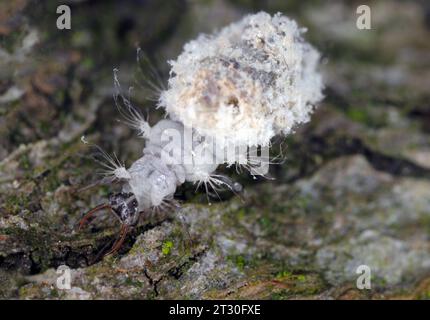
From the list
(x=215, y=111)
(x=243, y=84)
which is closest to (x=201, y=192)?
(x=215, y=111)

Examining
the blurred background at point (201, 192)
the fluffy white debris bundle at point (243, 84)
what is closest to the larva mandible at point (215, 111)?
the fluffy white debris bundle at point (243, 84)

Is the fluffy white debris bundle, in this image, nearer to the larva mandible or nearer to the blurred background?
the larva mandible

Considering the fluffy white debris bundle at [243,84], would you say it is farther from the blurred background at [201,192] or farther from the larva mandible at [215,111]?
the blurred background at [201,192]

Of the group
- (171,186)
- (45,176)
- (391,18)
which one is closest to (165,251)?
(171,186)

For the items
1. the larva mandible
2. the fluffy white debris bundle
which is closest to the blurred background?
the larva mandible

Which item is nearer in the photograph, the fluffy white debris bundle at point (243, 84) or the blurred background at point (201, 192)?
the fluffy white debris bundle at point (243, 84)

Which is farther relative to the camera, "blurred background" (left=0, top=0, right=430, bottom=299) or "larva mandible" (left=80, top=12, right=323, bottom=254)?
"blurred background" (left=0, top=0, right=430, bottom=299)
